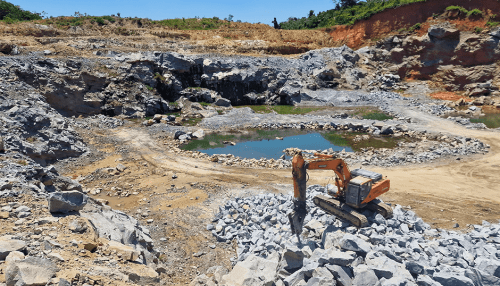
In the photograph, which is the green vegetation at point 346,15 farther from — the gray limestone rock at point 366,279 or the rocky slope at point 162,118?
the gray limestone rock at point 366,279

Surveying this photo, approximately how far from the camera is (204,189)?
13117 millimetres

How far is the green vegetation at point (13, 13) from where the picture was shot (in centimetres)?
4022

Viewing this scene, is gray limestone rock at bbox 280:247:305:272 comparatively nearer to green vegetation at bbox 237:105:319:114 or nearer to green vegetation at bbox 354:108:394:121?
green vegetation at bbox 354:108:394:121

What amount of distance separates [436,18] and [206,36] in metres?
28.8

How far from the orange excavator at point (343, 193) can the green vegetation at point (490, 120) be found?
65.8ft

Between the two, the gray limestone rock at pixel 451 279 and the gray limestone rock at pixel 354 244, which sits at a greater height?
the gray limestone rock at pixel 354 244

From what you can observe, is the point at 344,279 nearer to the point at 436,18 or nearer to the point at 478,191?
the point at 478,191

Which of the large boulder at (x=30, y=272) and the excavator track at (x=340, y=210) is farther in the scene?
the excavator track at (x=340, y=210)

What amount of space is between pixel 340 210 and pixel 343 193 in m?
0.54

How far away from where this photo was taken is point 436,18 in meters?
36.5

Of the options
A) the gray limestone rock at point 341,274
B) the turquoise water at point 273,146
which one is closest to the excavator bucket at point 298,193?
the gray limestone rock at point 341,274

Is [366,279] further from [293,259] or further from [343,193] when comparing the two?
[343,193]

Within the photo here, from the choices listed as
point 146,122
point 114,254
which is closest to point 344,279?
point 114,254

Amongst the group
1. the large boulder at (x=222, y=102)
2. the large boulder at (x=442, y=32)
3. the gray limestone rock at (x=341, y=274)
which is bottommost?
the gray limestone rock at (x=341, y=274)
